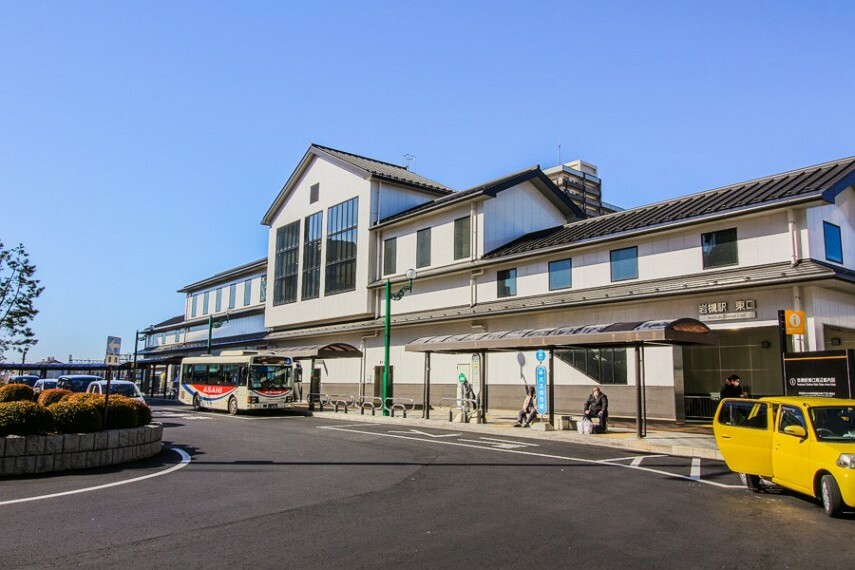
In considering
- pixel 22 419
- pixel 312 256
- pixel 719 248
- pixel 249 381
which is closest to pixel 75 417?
pixel 22 419

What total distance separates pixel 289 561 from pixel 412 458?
8.04 m

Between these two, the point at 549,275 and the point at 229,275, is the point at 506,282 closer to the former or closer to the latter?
the point at 549,275

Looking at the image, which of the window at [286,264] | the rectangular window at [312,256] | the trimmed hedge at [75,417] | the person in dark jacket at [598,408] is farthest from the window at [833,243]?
the window at [286,264]

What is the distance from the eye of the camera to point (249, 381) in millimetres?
29438

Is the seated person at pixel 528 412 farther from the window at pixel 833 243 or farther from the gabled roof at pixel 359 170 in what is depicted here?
the gabled roof at pixel 359 170

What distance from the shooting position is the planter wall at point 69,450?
36.3 ft

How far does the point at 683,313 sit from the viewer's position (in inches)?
868

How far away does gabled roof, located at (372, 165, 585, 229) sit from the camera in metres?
31.9

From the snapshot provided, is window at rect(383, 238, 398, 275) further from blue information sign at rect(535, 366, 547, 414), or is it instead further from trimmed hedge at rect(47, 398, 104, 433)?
trimmed hedge at rect(47, 398, 104, 433)

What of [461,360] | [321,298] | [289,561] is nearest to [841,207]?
[461,360]

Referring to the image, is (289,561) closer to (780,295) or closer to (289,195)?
(780,295)

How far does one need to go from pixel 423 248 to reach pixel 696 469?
2364cm

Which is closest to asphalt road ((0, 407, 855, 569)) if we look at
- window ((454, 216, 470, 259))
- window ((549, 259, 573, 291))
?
window ((549, 259, 573, 291))

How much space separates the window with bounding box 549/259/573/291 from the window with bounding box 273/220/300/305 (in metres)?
23.7
